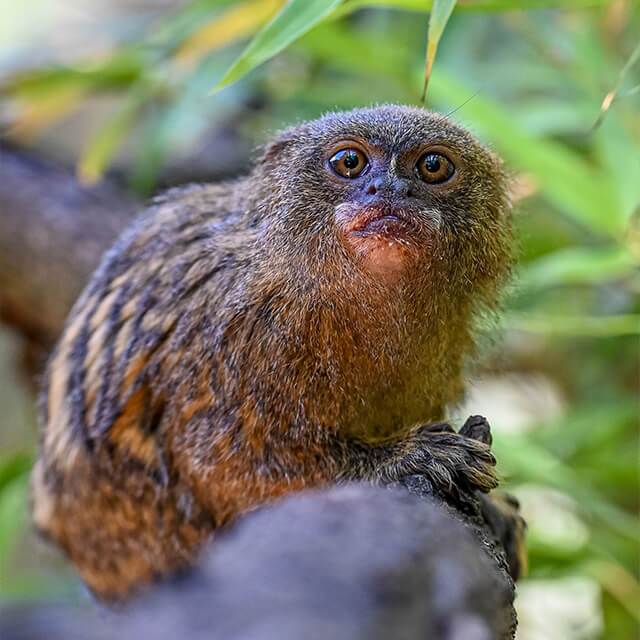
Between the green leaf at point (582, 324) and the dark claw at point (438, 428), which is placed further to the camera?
the green leaf at point (582, 324)

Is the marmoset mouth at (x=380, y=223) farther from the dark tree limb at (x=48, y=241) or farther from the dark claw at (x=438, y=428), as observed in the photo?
the dark tree limb at (x=48, y=241)

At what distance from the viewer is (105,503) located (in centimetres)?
251

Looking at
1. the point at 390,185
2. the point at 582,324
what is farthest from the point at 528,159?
the point at 390,185

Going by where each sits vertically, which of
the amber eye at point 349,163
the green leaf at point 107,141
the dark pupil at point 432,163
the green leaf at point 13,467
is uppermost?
the dark pupil at point 432,163

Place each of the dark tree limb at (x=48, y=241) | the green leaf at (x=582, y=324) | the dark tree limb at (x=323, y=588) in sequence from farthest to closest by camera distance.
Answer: the dark tree limb at (x=48, y=241)
the green leaf at (x=582, y=324)
the dark tree limb at (x=323, y=588)

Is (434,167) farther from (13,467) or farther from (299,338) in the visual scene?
(13,467)

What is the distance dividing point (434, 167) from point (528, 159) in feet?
3.72

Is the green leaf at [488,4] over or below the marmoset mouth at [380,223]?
over

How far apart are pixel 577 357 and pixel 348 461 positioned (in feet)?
8.24

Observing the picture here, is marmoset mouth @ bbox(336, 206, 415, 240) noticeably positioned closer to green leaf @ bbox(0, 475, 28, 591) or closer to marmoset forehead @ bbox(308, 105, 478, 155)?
marmoset forehead @ bbox(308, 105, 478, 155)

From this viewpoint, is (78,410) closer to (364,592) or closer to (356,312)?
(356,312)

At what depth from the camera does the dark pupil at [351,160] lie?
2.05 metres

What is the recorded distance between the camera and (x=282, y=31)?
189cm

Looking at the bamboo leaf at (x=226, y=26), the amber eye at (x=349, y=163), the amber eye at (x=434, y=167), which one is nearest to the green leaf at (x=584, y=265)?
the amber eye at (x=434, y=167)
